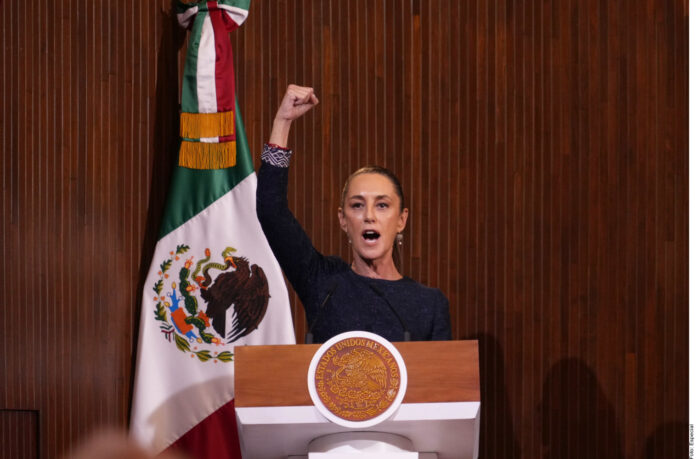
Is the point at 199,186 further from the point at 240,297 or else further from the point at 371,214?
the point at 371,214

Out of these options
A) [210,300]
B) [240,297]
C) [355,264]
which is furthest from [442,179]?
[355,264]

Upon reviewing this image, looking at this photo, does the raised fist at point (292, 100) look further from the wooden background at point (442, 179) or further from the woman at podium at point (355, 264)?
the wooden background at point (442, 179)

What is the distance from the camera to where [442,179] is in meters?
3.39

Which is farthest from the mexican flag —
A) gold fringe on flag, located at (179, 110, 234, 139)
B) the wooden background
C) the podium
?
the podium

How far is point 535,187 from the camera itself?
335 cm

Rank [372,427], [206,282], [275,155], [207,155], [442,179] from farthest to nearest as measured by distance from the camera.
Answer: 1. [442,179]
2. [206,282]
3. [207,155]
4. [275,155]
5. [372,427]

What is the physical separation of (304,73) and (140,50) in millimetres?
702

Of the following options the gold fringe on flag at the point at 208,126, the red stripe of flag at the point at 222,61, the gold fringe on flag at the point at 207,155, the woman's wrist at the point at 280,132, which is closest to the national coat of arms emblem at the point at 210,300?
the gold fringe on flag at the point at 207,155

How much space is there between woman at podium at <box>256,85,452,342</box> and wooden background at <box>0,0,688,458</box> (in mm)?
1196

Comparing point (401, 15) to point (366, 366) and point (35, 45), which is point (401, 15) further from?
point (366, 366)

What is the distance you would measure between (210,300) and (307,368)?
1.79 m

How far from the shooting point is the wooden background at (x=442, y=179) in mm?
3287

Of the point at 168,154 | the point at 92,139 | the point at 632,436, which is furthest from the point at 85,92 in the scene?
the point at 632,436

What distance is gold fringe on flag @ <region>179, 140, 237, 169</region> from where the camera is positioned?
3131mm
